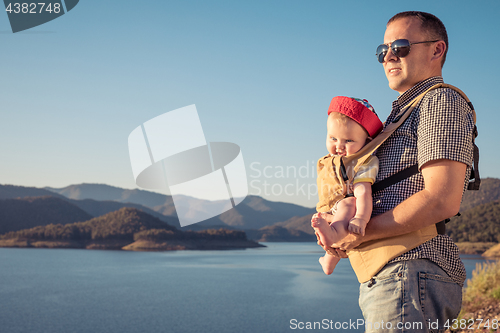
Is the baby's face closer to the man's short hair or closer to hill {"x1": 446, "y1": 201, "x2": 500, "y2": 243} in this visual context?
the man's short hair

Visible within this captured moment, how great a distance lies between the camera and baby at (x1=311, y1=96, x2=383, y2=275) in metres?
1.74

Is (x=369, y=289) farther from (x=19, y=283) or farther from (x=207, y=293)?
(x=19, y=283)

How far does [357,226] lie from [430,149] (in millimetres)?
467

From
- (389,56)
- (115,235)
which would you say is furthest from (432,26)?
(115,235)

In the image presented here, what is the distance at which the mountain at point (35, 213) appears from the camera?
4807 inches

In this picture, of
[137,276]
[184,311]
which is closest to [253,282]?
Result: [184,311]

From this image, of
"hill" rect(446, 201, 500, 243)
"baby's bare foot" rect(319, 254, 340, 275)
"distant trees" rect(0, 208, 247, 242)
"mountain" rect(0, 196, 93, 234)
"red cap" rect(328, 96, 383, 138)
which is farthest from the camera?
"mountain" rect(0, 196, 93, 234)

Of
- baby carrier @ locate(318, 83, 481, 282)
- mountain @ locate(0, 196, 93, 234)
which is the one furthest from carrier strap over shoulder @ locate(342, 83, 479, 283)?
mountain @ locate(0, 196, 93, 234)

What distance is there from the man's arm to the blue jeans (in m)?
0.18

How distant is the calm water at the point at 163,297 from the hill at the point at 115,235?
596 cm

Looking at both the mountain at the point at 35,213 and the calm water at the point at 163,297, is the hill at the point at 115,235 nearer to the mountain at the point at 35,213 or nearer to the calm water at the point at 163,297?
the calm water at the point at 163,297

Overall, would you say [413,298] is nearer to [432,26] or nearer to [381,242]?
[381,242]

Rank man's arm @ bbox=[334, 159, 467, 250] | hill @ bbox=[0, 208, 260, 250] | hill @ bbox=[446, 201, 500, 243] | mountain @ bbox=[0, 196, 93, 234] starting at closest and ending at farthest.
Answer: man's arm @ bbox=[334, 159, 467, 250] → hill @ bbox=[446, 201, 500, 243] → hill @ bbox=[0, 208, 260, 250] → mountain @ bbox=[0, 196, 93, 234]

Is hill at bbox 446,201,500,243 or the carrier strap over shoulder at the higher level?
the carrier strap over shoulder
